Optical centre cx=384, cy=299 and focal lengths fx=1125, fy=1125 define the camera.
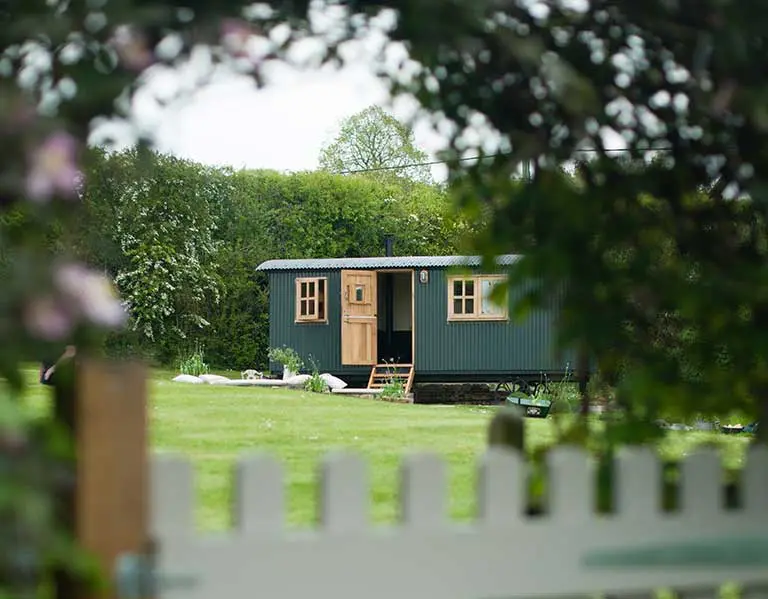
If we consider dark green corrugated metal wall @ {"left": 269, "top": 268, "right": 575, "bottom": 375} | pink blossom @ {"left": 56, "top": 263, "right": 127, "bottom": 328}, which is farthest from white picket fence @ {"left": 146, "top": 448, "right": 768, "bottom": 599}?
dark green corrugated metal wall @ {"left": 269, "top": 268, "right": 575, "bottom": 375}

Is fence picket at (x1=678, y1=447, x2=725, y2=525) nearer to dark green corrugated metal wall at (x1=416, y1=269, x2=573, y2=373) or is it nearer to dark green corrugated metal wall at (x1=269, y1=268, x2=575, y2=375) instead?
dark green corrugated metal wall at (x1=269, y1=268, x2=575, y2=375)

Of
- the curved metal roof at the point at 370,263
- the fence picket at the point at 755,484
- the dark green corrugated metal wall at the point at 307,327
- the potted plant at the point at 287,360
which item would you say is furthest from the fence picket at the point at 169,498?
the dark green corrugated metal wall at the point at 307,327

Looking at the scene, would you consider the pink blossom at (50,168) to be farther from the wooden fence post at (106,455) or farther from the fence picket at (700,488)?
the fence picket at (700,488)

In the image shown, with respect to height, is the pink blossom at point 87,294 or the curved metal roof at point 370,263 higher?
the curved metal roof at point 370,263

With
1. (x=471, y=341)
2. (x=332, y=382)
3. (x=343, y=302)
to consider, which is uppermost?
(x=343, y=302)

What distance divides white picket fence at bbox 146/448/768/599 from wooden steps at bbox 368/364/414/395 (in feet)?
55.4

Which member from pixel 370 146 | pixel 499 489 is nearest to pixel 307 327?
pixel 370 146

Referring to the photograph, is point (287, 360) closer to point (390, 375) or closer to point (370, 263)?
point (390, 375)

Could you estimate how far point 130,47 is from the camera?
1.40 metres

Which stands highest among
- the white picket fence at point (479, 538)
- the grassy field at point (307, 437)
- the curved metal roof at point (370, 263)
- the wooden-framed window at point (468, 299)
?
the curved metal roof at point (370, 263)

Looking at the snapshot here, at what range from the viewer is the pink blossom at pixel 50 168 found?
4.00 feet

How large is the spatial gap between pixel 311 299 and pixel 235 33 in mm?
18772

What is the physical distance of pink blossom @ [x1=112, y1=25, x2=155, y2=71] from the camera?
1.40 metres

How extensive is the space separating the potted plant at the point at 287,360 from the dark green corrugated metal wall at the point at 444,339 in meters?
0.49
